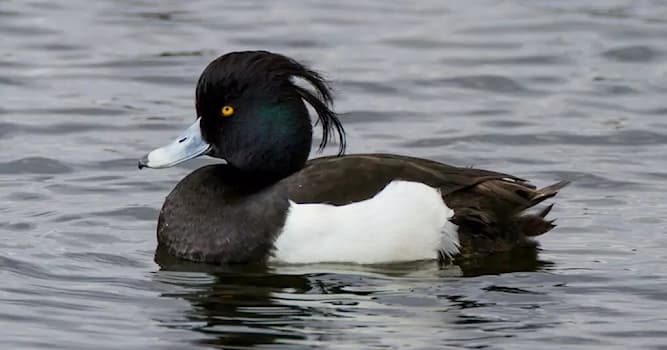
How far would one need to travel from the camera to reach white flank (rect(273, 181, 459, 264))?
8656mm

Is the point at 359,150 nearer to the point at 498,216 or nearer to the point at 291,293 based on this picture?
the point at 498,216

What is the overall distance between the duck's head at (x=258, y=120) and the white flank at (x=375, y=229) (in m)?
0.47

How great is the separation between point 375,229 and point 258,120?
87cm

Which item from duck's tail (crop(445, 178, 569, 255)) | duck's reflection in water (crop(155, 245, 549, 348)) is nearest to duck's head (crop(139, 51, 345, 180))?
duck's reflection in water (crop(155, 245, 549, 348))

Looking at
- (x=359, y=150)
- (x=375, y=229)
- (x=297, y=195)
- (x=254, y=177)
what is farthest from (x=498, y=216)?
(x=359, y=150)

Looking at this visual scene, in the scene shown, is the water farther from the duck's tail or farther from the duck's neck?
the duck's neck

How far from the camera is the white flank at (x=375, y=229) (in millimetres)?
8656

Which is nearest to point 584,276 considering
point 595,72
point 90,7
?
point 595,72

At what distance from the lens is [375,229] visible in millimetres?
8758

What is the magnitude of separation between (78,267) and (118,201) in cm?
144

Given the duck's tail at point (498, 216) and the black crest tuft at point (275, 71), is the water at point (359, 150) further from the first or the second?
the black crest tuft at point (275, 71)

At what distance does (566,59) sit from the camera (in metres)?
13.7

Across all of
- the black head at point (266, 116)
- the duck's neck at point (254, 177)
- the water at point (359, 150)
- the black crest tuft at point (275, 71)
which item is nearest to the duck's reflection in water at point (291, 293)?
the water at point (359, 150)

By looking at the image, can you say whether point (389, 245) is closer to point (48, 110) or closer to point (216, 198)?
point (216, 198)
